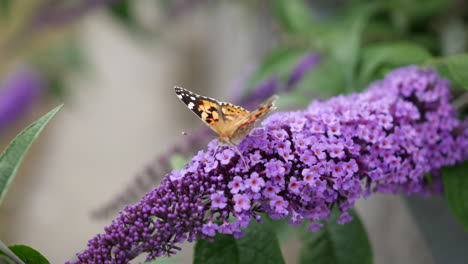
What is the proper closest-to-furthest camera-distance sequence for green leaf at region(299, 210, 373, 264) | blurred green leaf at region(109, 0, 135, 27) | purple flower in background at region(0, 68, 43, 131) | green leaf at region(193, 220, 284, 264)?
1. green leaf at region(193, 220, 284, 264)
2. green leaf at region(299, 210, 373, 264)
3. blurred green leaf at region(109, 0, 135, 27)
4. purple flower in background at region(0, 68, 43, 131)

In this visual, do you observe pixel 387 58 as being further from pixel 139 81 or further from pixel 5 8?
pixel 139 81

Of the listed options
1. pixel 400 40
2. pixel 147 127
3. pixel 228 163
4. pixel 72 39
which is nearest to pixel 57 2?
pixel 72 39

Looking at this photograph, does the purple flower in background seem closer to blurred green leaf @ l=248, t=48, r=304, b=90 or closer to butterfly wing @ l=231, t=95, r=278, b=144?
blurred green leaf @ l=248, t=48, r=304, b=90

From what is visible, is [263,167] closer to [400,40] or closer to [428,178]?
[428,178]

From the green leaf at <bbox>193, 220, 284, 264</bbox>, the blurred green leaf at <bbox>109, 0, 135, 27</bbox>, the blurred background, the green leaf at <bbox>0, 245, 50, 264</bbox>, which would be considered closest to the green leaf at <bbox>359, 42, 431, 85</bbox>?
the blurred background

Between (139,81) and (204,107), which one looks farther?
Result: (139,81)

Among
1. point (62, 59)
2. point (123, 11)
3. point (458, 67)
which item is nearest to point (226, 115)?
point (458, 67)

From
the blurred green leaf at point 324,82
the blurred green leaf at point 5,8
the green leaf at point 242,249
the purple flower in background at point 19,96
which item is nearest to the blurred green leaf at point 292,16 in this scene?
the blurred green leaf at point 324,82
